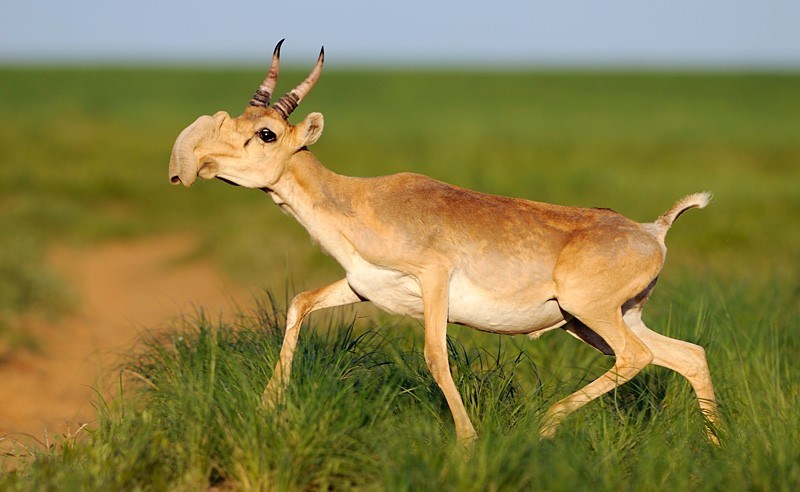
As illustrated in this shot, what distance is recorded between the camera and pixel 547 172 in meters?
25.9

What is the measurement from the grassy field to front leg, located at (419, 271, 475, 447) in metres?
0.14

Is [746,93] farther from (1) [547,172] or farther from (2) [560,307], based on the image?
(2) [560,307]

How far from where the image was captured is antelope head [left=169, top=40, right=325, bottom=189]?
617 cm

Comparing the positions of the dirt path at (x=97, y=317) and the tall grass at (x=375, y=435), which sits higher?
the dirt path at (x=97, y=317)

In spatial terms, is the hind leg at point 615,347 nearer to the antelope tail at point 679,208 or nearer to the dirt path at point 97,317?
the antelope tail at point 679,208

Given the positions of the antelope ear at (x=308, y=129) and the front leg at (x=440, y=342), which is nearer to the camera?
the front leg at (x=440, y=342)

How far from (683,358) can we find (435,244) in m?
1.84

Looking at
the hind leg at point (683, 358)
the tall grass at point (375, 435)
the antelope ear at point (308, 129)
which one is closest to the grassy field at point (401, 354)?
the tall grass at point (375, 435)

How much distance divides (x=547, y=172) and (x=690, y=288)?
645 inches

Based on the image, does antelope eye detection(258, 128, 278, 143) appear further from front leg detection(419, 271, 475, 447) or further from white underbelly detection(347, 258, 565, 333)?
front leg detection(419, 271, 475, 447)

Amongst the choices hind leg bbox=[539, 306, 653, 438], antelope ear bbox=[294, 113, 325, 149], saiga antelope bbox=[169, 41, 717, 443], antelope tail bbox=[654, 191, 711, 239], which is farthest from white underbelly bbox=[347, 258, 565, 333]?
antelope tail bbox=[654, 191, 711, 239]

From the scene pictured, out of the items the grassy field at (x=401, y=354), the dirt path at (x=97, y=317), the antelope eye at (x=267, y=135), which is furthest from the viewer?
the dirt path at (x=97, y=317)

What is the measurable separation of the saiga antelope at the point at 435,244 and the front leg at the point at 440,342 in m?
0.01

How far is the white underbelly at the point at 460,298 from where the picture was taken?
252 inches
